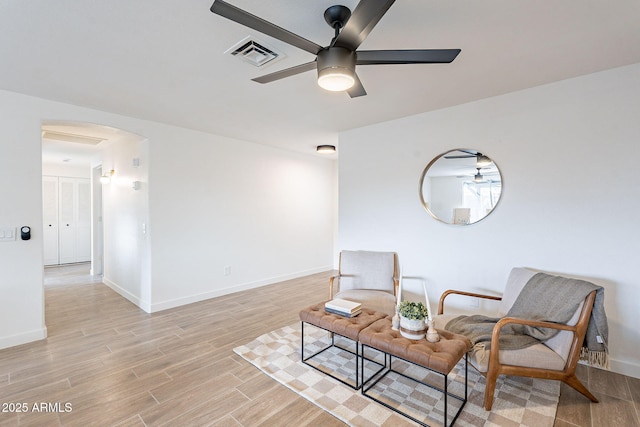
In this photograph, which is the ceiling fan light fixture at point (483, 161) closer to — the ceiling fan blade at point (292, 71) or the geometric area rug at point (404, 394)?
the geometric area rug at point (404, 394)

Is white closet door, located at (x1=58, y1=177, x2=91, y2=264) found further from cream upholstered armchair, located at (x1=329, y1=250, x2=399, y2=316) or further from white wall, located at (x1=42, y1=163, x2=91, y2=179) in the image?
cream upholstered armchair, located at (x1=329, y1=250, x2=399, y2=316)

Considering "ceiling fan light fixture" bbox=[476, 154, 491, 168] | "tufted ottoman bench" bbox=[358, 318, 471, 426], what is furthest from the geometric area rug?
"ceiling fan light fixture" bbox=[476, 154, 491, 168]

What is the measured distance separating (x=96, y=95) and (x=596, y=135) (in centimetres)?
465

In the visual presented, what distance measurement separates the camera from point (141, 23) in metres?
1.77

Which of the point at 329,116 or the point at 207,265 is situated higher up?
the point at 329,116

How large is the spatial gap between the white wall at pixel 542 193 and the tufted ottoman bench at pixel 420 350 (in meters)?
1.32

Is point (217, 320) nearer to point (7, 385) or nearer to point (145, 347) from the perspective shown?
point (145, 347)

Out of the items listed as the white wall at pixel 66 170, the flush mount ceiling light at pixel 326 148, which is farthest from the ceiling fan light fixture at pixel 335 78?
the white wall at pixel 66 170

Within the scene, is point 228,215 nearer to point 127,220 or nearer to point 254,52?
point 127,220

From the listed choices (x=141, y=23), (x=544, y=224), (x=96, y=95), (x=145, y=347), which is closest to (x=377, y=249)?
(x=544, y=224)

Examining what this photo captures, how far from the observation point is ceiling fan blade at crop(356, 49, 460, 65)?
159 centimetres

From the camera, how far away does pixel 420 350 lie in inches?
72.9

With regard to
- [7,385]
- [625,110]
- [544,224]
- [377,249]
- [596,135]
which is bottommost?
[7,385]

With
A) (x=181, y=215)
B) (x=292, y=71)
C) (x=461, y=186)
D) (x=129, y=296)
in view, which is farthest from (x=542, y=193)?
(x=129, y=296)
